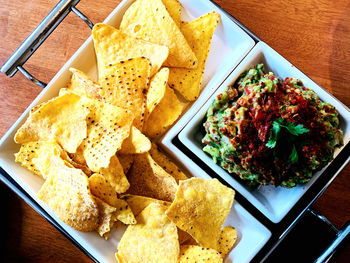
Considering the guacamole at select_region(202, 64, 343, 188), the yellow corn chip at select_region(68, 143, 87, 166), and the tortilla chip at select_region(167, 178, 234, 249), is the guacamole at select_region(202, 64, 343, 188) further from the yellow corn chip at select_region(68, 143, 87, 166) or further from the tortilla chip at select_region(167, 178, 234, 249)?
the yellow corn chip at select_region(68, 143, 87, 166)

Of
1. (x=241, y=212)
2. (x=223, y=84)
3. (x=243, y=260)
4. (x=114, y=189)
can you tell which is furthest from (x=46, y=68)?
(x=243, y=260)

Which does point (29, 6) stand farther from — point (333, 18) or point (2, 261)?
point (333, 18)

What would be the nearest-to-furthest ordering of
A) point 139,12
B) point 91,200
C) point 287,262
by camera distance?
point 91,200, point 139,12, point 287,262

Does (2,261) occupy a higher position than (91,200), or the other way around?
(91,200)

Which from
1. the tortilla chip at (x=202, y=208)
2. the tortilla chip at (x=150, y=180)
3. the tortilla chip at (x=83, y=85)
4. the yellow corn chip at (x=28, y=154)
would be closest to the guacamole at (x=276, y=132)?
the tortilla chip at (x=202, y=208)

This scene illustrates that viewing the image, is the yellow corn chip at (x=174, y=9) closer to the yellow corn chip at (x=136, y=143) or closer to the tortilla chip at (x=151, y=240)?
the yellow corn chip at (x=136, y=143)

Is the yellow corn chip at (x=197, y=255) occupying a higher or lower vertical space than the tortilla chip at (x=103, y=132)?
lower
